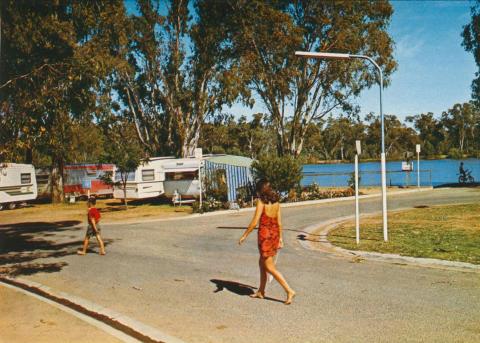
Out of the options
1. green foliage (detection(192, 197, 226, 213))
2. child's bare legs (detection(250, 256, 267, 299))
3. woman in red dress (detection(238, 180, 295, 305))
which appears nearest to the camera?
woman in red dress (detection(238, 180, 295, 305))

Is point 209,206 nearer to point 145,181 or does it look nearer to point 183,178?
point 183,178

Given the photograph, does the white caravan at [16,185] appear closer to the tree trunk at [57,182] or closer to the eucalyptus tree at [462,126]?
the tree trunk at [57,182]

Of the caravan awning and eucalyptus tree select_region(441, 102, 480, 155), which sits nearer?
the caravan awning

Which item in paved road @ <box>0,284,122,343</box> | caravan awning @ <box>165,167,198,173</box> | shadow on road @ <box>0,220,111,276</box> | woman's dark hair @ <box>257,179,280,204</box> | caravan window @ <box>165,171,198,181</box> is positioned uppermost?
caravan awning @ <box>165,167,198,173</box>

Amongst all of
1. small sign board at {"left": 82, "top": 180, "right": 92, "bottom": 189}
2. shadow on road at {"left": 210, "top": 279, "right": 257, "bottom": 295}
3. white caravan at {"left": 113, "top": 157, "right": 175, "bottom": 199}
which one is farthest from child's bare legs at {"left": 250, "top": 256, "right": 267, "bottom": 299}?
small sign board at {"left": 82, "top": 180, "right": 92, "bottom": 189}

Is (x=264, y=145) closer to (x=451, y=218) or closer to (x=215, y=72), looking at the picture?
(x=215, y=72)

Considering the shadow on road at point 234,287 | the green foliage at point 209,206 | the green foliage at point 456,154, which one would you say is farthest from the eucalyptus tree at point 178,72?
the green foliage at point 456,154

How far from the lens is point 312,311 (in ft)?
19.8

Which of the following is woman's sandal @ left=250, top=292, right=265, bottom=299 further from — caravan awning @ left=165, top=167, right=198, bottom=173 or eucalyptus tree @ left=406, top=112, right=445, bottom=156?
eucalyptus tree @ left=406, top=112, right=445, bottom=156

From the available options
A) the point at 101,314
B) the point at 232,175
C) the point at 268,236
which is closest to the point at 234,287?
the point at 268,236

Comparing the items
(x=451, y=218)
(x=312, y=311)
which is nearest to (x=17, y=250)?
(x=312, y=311)

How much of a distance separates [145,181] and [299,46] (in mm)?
13063

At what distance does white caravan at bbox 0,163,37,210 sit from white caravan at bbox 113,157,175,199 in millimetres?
5739

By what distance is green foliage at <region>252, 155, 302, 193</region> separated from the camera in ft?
75.8
